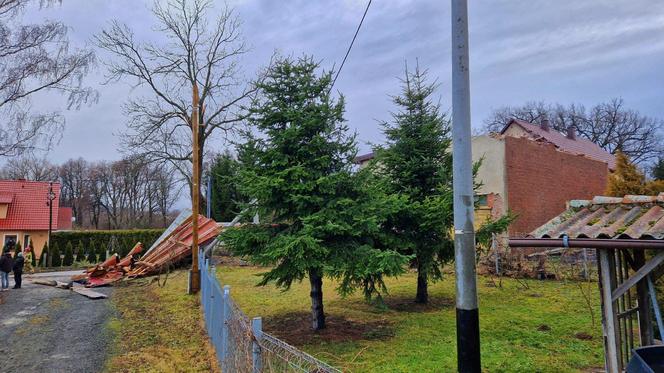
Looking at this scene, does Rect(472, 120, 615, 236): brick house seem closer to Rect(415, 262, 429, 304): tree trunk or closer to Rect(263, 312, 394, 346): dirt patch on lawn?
Rect(415, 262, 429, 304): tree trunk

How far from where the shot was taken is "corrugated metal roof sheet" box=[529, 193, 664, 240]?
13.5 ft

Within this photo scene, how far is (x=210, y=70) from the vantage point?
29.2 meters

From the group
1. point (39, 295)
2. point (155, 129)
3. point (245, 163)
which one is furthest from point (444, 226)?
point (155, 129)

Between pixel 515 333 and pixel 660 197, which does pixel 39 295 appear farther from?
pixel 660 197

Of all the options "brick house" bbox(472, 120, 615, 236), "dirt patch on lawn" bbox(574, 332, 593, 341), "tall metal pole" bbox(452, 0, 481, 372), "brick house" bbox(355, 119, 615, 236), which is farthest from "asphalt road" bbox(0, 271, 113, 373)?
"brick house" bbox(472, 120, 615, 236)

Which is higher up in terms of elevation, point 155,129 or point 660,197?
point 155,129

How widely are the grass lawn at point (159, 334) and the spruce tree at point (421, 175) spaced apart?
5.16 m

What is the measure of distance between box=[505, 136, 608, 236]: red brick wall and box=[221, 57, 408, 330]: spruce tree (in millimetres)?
11752

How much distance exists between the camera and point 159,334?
8711 mm

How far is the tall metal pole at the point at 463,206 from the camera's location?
322 centimetres

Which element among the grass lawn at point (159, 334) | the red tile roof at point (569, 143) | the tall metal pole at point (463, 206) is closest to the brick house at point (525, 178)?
the red tile roof at point (569, 143)

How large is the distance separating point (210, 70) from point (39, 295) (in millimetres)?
19234

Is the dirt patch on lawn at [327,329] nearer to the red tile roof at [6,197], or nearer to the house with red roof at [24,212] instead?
the house with red roof at [24,212]

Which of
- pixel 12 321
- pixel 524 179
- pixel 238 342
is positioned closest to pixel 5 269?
pixel 12 321
